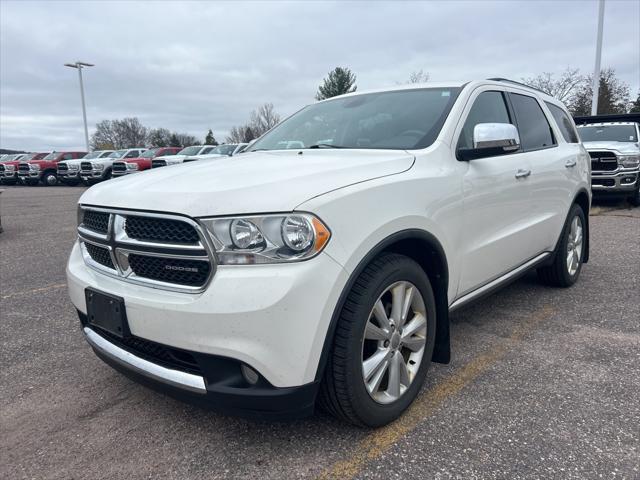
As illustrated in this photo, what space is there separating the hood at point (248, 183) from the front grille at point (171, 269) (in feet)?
0.68

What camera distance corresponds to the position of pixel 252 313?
6.02ft

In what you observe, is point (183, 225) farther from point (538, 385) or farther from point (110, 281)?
point (538, 385)

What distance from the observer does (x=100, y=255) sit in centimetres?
246

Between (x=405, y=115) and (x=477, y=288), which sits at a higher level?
(x=405, y=115)

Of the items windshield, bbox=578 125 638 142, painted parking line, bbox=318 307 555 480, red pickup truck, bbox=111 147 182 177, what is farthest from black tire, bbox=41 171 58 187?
painted parking line, bbox=318 307 555 480

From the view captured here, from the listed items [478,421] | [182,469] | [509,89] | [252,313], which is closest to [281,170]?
[252,313]

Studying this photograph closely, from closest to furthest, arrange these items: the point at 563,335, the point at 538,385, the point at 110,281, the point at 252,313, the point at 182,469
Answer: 1. the point at 252,313
2. the point at 182,469
3. the point at 110,281
4. the point at 538,385
5. the point at 563,335

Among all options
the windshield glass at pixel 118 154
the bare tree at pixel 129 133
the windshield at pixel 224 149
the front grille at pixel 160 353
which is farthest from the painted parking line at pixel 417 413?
the bare tree at pixel 129 133

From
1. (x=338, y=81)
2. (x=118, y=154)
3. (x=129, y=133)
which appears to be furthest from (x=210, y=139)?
(x=118, y=154)

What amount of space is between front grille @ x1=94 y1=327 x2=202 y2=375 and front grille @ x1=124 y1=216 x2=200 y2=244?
44cm

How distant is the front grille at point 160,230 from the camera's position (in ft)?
6.53

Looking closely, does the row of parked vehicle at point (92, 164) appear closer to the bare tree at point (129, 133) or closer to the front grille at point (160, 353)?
the front grille at point (160, 353)

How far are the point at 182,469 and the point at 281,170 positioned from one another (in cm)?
139

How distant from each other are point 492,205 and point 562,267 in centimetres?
187
